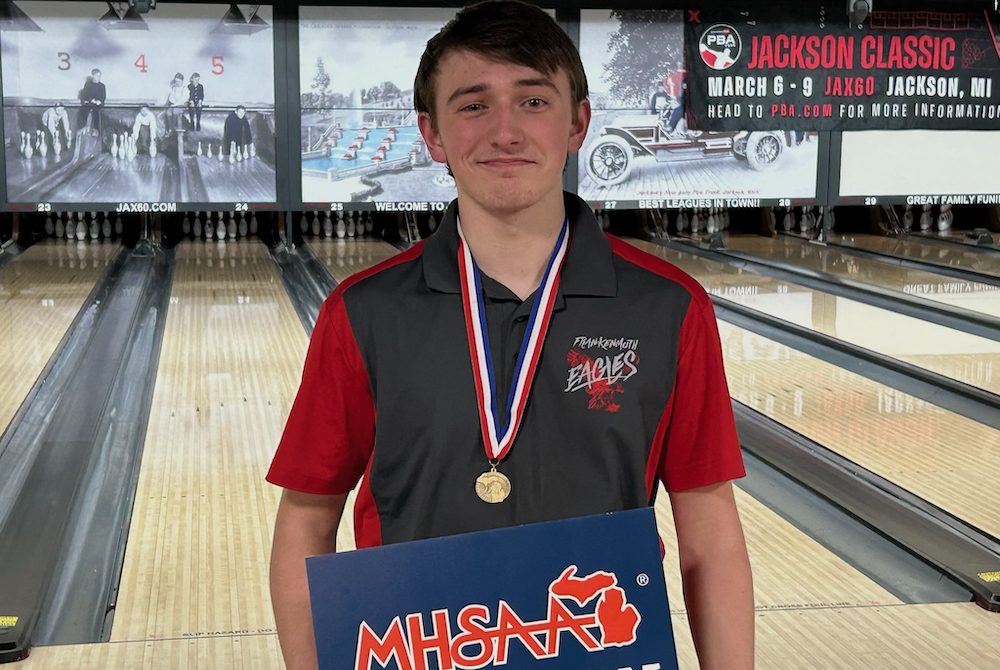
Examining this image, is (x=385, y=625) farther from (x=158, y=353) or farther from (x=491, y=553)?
(x=158, y=353)

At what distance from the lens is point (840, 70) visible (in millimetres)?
7938

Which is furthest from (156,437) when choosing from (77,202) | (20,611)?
(77,202)

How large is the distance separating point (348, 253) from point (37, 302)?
7.33 feet

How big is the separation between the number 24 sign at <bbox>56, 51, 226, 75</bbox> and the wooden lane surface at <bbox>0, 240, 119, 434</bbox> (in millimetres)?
1133

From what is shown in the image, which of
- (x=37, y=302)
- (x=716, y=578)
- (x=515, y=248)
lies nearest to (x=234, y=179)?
(x=37, y=302)

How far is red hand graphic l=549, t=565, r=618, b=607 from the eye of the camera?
946mm

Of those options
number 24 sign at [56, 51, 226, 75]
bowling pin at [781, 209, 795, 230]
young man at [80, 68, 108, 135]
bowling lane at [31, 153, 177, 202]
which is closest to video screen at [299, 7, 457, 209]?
number 24 sign at [56, 51, 226, 75]

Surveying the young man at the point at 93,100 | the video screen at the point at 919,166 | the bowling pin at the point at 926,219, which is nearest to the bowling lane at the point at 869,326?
the video screen at the point at 919,166

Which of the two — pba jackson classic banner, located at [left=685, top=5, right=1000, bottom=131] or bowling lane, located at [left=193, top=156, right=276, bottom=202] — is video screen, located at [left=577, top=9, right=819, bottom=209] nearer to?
pba jackson classic banner, located at [left=685, top=5, right=1000, bottom=131]

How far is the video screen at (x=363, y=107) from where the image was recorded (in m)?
7.29

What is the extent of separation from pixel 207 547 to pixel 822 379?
2.45 m

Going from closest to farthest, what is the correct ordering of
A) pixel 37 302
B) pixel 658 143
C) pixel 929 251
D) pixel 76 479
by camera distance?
1. pixel 76 479
2. pixel 37 302
3. pixel 929 251
4. pixel 658 143

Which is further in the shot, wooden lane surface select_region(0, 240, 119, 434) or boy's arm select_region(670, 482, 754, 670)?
wooden lane surface select_region(0, 240, 119, 434)

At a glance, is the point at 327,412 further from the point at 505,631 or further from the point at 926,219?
the point at 926,219
